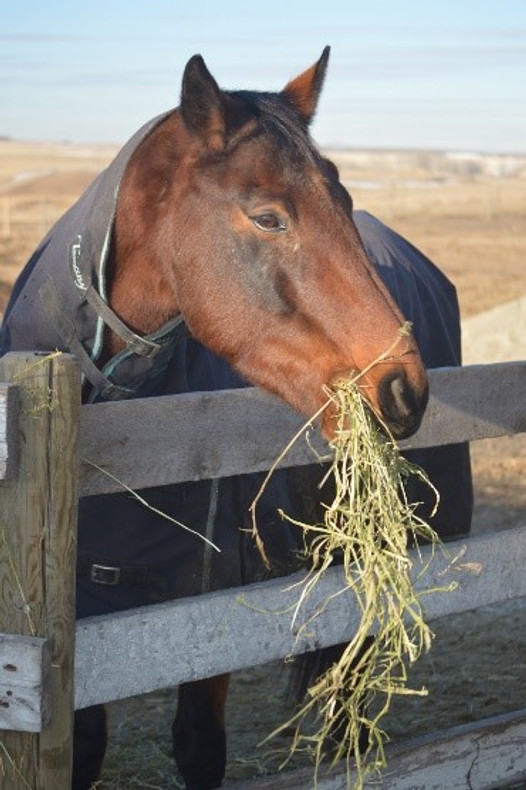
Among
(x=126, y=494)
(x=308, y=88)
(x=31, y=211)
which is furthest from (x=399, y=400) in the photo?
(x=31, y=211)

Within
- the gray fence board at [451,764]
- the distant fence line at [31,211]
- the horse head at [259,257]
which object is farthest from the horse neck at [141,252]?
the distant fence line at [31,211]

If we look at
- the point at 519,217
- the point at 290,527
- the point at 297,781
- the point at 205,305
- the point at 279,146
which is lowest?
the point at 519,217

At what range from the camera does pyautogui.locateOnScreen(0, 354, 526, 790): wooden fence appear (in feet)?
8.66

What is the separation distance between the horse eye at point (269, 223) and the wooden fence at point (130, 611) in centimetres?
43

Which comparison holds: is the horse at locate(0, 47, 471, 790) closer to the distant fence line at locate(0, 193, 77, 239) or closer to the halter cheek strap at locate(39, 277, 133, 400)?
the halter cheek strap at locate(39, 277, 133, 400)

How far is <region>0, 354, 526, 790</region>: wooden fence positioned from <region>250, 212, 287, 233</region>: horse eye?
432 millimetres

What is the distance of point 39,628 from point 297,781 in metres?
0.98

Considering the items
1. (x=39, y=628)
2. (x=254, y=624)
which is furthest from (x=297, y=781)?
(x=39, y=628)

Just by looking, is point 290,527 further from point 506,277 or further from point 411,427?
point 506,277

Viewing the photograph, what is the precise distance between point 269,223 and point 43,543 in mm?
1006

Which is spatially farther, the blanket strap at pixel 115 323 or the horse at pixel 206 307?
the blanket strap at pixel 115 323

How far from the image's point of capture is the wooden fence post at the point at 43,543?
103 inches

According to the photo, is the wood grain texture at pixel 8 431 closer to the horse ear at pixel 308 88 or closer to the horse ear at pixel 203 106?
the horse ear at pixel 203 106

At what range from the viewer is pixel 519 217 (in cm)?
5022
